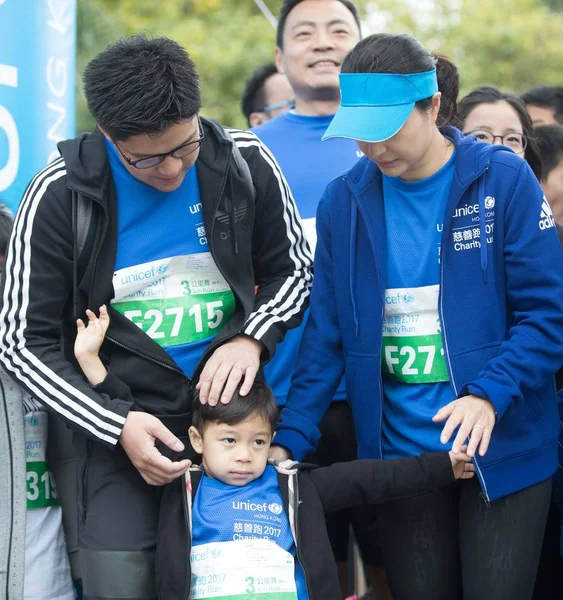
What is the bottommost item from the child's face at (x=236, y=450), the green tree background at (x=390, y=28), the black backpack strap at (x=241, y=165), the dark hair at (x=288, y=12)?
the child's face at (x=236, y=450)

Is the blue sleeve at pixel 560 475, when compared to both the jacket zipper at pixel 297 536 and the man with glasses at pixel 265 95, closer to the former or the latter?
the jacket zipper at pixel 297 536

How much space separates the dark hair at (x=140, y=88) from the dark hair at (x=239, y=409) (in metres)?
0.88

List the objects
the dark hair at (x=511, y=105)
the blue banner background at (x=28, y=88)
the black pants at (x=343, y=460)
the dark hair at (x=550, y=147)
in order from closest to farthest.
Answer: the black pants at (x=343, y=460), the blue banner background at (x=28, y=88), the dark hair at (x=511, y=105), the dark hair at (x=550, y=147)

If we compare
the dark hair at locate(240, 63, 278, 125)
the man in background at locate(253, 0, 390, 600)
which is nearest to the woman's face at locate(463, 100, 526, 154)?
the man in background at locate(253, 0, 390, 600)

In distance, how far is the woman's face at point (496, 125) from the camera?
4461 millimetres

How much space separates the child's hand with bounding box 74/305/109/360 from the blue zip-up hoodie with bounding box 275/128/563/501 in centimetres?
67

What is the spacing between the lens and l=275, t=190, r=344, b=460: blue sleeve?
3.46m

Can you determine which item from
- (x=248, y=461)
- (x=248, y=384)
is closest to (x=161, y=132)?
(x=248, y=384)

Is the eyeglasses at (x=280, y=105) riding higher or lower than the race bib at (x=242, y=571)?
higher

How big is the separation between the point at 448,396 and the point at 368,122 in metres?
0.89

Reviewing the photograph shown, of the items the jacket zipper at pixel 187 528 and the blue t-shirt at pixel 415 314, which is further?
the blue t-shirt at pixel 415 314

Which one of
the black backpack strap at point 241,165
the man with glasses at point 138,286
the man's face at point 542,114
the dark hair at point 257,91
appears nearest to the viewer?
the man with glasses at point 138,286

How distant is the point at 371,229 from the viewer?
3.32m

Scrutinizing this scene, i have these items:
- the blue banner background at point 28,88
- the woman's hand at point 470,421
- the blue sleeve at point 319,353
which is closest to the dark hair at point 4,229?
the blue banner background at point 28,88
